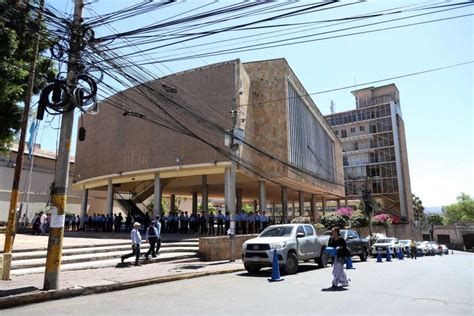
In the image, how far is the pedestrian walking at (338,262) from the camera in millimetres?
9656

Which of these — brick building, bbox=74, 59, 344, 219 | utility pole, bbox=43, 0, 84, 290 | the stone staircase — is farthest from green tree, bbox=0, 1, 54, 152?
brick building, bbox=74, 59, 344, 219

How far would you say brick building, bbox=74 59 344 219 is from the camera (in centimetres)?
2584

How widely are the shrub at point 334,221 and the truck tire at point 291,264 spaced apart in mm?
18620

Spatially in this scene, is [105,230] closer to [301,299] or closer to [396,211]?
[301,299]

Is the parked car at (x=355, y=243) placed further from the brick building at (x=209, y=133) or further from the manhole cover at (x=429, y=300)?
the manhole cover at (x=429, y=300)

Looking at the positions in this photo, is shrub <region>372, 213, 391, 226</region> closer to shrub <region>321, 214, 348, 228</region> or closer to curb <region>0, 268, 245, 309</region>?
shrub <region>321, 214, 348, 228</region>

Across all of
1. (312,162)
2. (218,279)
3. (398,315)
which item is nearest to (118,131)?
(312,162)

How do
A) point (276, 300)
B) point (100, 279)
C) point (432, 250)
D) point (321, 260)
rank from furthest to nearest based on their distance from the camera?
point (432, 250) → point (321, 260) → point (100, 279) → point (276, 300)

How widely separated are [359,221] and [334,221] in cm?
762

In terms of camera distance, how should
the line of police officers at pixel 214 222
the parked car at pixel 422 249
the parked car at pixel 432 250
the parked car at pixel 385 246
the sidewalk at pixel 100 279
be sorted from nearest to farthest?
the sidewalk at pixel 100 279 < the line of police officers at pixel 214 222 < the parked car at pixel 385 246 < the parked car at pixel 422 249 < the parked car at pixel 432 250

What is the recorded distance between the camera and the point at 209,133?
2586cm

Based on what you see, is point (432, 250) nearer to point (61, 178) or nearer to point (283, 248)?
point (283, 248)

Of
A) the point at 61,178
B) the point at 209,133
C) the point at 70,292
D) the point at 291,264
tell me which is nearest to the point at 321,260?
the point at 291,264

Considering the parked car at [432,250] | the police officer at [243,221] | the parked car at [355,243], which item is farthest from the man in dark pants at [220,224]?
the parked car at [432,250]
